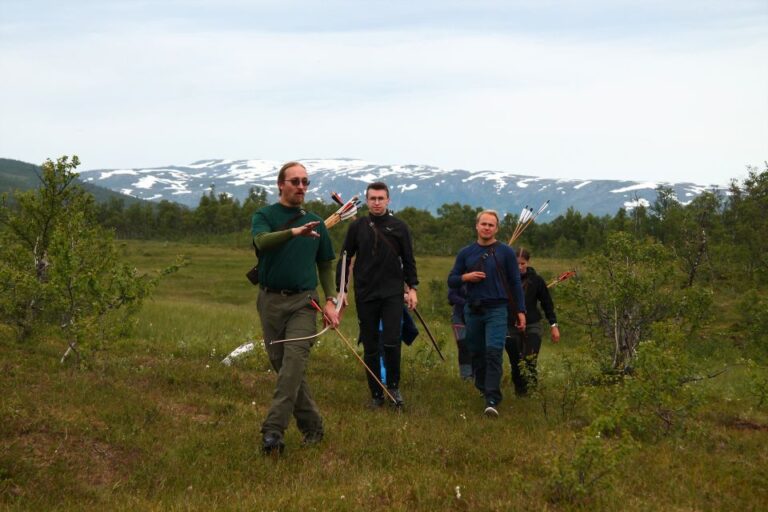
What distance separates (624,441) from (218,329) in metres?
14.8

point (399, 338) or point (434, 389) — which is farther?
point (434, 389)

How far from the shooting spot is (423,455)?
7.58 metres

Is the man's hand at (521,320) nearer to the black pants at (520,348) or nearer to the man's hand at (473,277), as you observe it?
the man's hand at (473,277)

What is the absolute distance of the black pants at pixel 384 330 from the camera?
31.8 feet

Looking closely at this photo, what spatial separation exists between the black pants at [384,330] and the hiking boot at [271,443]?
2642 mm

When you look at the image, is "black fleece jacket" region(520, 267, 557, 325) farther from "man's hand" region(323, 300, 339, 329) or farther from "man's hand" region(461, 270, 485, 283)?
"man's hand" region(323, 300, 339, 329)

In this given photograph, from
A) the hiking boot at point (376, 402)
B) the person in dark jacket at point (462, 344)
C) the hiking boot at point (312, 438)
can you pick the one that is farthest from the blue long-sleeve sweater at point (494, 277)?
the hiking boot at point (312, 438)

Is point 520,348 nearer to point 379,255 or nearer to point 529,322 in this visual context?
point 529,322

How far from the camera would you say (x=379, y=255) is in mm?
9625

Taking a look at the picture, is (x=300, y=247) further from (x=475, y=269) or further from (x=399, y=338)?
(x=475, y=269)

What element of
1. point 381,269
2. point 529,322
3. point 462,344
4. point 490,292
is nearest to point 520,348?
point 529,322

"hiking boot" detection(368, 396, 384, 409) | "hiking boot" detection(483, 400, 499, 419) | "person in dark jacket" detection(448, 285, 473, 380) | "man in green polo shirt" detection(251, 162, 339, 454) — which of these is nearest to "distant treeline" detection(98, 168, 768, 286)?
"person in dark jacket" detection(448, 285, 473, 380)

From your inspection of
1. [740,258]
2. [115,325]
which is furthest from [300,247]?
[740,258]

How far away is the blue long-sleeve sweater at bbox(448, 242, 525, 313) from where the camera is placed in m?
10.0
